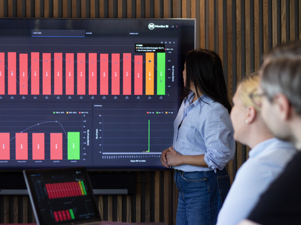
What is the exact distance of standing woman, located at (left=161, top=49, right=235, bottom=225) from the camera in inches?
97.2

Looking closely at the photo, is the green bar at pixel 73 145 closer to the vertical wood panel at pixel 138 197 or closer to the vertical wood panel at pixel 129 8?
the vertical wood panel at pixel 138 197

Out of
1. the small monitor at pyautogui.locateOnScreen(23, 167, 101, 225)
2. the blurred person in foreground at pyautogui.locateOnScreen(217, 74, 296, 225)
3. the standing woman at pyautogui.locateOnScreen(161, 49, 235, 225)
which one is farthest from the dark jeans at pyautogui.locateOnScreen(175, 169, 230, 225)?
the blurred person in foreground at pyautogui.locateOnScreen(217, 74, 296, 225)

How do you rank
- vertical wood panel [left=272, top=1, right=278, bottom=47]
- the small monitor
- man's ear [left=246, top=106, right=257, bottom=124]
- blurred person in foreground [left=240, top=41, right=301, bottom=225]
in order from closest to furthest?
1. blurred person in foreground [left=240, top=41, right=301, bottom=225]
2. man's ear [left=246, top=106, right=257, bottom=124]
3. the small monitor
4. vertical wood panel [left=272, top=1, right=278, bottom=47]

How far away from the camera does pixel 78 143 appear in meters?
3.36

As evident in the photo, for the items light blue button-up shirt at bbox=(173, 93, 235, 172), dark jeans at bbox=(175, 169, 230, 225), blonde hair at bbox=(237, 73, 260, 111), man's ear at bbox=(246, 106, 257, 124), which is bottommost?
dark jeans at bbox=(175, 169, 230, 225)

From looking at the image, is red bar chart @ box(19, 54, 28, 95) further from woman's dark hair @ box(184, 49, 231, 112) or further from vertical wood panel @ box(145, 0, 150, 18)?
woman's dark hair @ box(184, 49, 231, 112)

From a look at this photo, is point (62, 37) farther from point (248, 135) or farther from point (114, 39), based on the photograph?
point (248, 135)

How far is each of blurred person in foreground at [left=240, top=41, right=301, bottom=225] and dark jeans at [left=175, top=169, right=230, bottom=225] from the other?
1.57 meters

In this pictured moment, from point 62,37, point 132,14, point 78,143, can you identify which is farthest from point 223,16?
point 78,143

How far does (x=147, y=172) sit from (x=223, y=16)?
5.03 ft

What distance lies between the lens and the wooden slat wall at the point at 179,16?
3.46 metres

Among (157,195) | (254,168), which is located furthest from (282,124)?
(157,195)

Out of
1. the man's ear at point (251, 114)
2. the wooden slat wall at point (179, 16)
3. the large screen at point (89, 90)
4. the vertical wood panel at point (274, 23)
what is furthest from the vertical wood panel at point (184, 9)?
the man's ear at point (251, 114)

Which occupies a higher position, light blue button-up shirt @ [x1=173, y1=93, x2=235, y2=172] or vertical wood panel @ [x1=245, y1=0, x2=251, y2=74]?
vertical wood panel @ [x1=245, y1=0, x2=251, y2=74]
